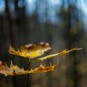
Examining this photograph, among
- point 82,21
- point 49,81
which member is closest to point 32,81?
point 49,81

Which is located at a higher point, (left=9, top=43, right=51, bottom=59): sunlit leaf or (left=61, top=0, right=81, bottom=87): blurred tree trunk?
(left=9, top=43, right=51, bottom=59): sunlit leaf

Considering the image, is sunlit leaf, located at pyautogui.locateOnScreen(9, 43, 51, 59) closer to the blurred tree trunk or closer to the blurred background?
the blurred background

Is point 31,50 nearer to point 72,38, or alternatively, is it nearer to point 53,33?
point 72,38

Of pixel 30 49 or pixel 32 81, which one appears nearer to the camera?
pixel 30 49

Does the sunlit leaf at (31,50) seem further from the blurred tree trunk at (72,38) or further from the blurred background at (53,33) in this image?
the blurred tree trunk at (72,38)

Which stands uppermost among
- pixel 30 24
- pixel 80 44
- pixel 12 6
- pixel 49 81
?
pixel 12 6

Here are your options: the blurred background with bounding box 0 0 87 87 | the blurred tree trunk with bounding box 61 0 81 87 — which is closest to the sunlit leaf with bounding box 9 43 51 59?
the blurred background with bounding box 0 0 87 87

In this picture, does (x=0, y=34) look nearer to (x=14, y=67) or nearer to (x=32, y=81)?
(x=32, y=81)

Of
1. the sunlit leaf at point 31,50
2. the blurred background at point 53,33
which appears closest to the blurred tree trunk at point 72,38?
the blurred background at point 53,33
